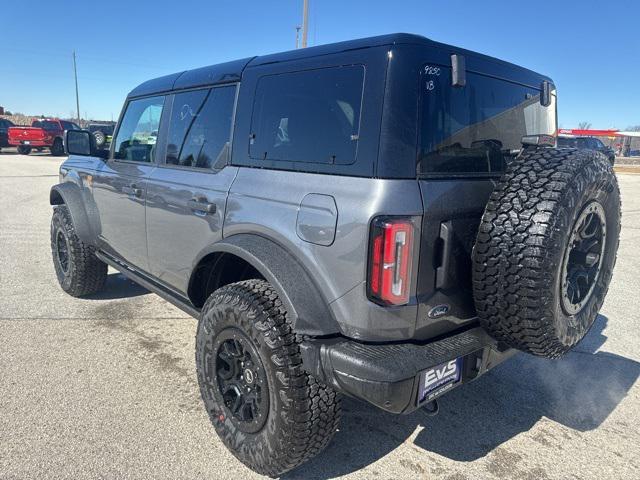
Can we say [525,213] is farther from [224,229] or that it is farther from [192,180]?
[192,180]

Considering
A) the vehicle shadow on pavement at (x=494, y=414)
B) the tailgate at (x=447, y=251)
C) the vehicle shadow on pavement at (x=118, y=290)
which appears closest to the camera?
the tailgate at (x=447, y=251)

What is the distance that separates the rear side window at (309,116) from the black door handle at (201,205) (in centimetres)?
38

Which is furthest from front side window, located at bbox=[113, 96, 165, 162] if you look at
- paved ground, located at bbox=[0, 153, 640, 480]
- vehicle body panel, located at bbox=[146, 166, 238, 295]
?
paved ground, located at bbox=[0, 153, 640, 480]

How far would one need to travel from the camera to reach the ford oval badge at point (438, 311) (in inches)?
81.7

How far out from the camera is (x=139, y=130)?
3.69m

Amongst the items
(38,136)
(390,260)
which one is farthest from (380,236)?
(38,136)

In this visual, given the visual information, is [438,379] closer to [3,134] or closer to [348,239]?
[348,239]

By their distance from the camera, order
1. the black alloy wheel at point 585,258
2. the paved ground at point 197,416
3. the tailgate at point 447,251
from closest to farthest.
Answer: the tailgate at point 447,251, the black alloy wheel at point 585,258, the paved ground at point 197,416

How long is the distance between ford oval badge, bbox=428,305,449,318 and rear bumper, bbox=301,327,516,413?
0.43 ft

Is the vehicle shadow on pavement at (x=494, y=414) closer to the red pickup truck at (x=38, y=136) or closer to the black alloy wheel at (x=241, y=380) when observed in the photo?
the black alloy wheel at (x=241, y=380)

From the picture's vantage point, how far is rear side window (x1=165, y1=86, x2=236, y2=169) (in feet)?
9.08

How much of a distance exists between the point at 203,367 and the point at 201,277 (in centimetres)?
55

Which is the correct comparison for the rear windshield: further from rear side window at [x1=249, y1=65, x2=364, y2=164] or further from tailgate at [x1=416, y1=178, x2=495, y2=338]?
rear side window at [x1=249, y1=65, x2=364, y2=164]

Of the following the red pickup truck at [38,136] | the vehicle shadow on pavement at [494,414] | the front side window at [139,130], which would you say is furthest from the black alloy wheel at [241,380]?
the red pickup truck at [38,136]
